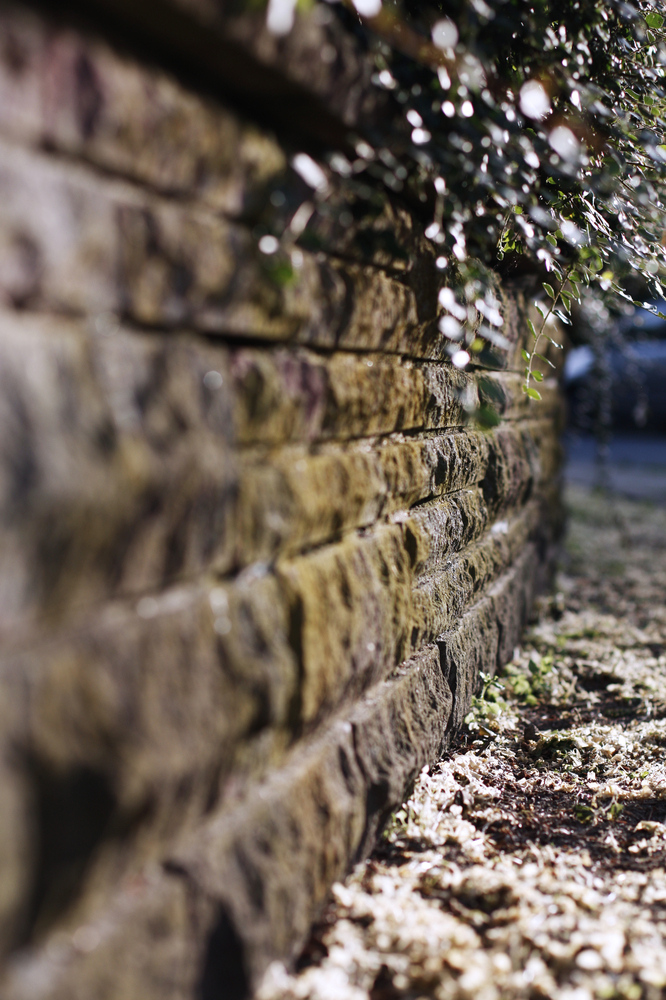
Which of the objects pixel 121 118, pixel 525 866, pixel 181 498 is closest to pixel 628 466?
pixel 525 866

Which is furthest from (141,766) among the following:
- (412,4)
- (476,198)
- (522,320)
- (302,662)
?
(522,320)

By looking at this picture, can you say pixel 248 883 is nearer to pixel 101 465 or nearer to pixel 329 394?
pixel 101 465

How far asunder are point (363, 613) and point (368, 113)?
3.33ft

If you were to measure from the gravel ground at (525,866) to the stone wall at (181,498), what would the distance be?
0.14m

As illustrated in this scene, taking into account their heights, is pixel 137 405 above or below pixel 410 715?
above

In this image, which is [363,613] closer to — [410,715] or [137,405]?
[410,715]

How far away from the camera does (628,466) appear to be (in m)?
11.5

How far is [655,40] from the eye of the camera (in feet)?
8.46

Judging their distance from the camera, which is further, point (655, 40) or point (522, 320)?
point (522, 320)

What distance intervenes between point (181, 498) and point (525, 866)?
137 centimetres

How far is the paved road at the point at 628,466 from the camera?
9.49m

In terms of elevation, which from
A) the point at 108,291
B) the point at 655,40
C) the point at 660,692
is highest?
the point at 655,40

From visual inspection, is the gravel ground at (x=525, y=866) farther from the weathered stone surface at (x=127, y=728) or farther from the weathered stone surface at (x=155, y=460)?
the weathered stone surface at (x=155, y=460)

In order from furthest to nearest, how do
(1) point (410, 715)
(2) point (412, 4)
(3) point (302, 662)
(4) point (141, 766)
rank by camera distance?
1. (1) point (410, 715)
2. (2) point (412, 4)
3. (3) point (302, 662)
4. (4) point (141, 766)
